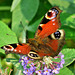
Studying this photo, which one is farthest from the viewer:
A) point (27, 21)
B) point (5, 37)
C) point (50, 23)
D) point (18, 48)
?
point (27, 21)

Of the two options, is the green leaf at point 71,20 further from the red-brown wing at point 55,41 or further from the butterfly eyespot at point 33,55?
the butterfly eyespot at point 33,55

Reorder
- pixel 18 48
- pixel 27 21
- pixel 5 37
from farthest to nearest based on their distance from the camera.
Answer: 1. pixel 27 21
2. pixel 5 37
3. pixel 18 48

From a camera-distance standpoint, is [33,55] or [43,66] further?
[43,66]

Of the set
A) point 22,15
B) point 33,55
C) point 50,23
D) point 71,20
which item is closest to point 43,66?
point 33,55

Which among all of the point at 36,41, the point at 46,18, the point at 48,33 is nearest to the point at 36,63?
the point at 36,41

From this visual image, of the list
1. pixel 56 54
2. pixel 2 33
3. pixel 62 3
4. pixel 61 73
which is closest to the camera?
pixel 56 54

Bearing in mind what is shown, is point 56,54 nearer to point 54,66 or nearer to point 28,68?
point 54,66

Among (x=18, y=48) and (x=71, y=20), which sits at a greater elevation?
(x=71, y=20)

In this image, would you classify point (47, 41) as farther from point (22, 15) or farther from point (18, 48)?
point (22, 15)
